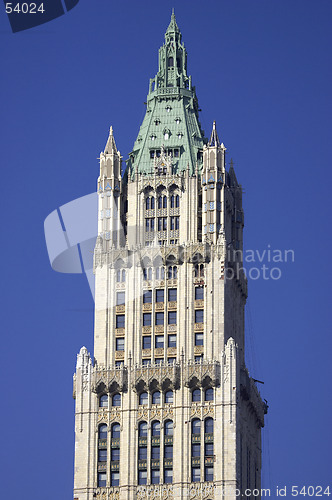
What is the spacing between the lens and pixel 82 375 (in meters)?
181

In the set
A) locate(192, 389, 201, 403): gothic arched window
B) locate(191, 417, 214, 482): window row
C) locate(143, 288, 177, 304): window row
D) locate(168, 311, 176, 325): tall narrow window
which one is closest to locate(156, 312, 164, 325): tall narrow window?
locate(168, 311, 176, 325): tall narrow window

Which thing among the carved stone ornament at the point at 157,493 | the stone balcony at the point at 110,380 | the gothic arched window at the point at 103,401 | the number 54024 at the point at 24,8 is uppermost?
the number 54024 at the point at 24,8

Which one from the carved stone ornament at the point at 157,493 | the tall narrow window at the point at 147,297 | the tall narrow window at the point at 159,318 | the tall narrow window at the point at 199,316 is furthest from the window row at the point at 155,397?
the tall narrow window at the point at 147,297

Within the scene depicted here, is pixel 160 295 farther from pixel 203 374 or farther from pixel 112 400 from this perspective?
pixel 112 400

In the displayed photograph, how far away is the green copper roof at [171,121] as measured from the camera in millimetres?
190750

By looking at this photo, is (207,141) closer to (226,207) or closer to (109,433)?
(226,207)

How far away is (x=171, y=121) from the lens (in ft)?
635

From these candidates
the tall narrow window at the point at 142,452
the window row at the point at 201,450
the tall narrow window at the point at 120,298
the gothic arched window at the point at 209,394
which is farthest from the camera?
the tall narrow window at the point at 120,298

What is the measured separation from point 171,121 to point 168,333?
24.1 meters

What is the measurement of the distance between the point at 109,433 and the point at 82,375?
642cm

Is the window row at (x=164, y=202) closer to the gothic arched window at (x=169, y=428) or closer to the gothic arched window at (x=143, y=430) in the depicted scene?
the gothic arched window at (x=169, y=428)

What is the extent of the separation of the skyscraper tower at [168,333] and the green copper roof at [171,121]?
0.17m

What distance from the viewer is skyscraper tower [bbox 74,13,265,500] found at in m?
176

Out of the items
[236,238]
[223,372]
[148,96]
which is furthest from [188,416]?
[148,96]
